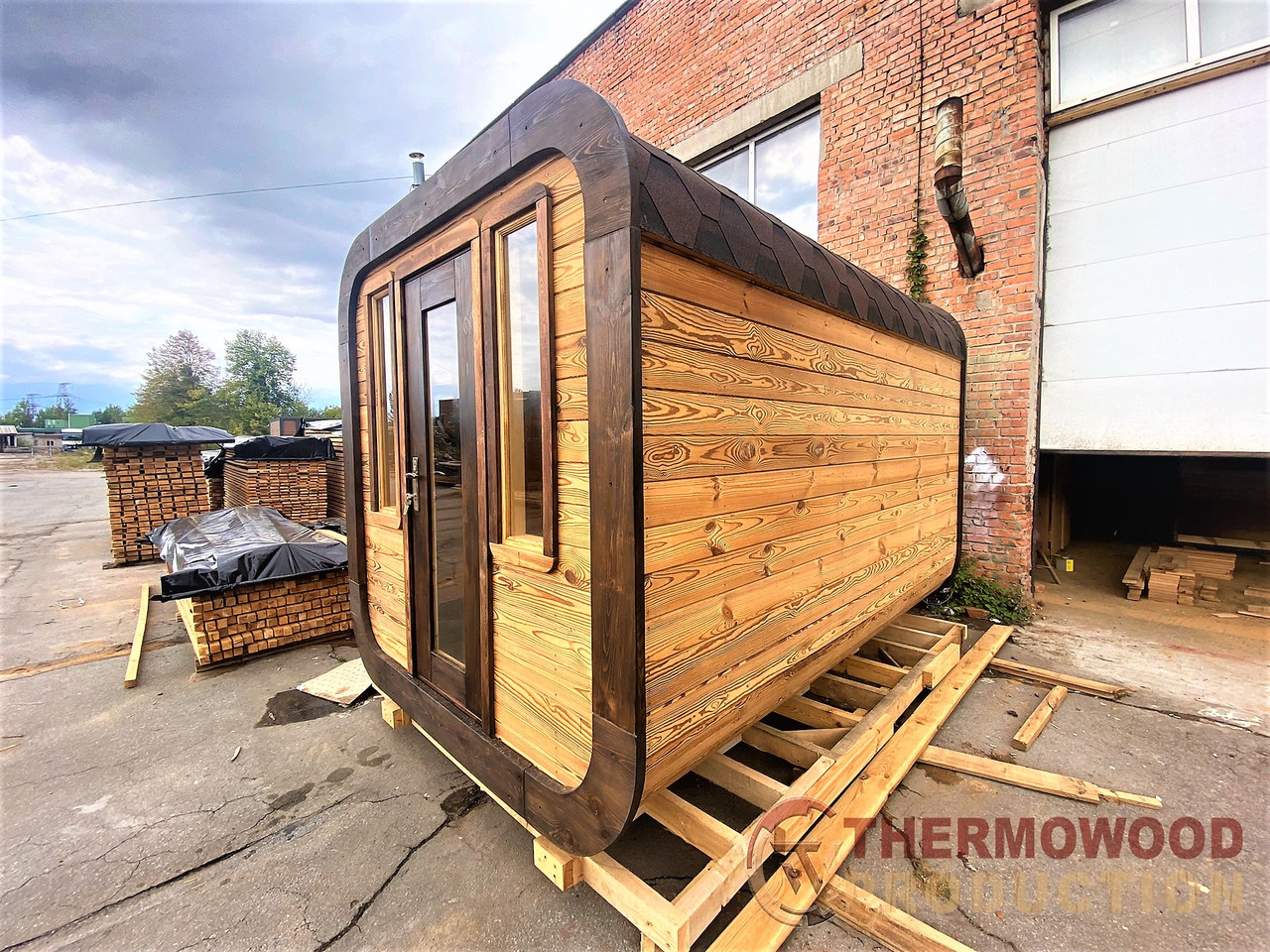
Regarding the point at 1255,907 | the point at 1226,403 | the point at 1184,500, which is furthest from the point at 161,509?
the point at 1184,500

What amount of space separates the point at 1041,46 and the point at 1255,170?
2.10 m

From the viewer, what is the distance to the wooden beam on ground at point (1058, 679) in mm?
3217

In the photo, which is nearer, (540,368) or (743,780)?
(540,368)

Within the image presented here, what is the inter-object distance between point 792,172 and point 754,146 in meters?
0.74

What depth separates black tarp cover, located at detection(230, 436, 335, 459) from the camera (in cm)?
846

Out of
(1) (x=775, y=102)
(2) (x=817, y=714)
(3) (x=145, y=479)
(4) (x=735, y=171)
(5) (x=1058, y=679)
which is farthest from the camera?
(3) (x=145, y=479)

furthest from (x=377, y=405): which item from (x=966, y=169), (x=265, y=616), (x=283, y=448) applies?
(x=283, y=448)

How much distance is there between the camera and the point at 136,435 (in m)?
7.67

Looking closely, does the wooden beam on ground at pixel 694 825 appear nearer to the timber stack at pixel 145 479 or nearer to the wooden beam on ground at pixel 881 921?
the wooden beam on ground at pixel 881 921

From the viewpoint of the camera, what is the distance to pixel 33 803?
7.98ft

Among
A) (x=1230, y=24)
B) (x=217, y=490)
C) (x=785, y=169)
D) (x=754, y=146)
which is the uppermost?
(x=754, y=146)

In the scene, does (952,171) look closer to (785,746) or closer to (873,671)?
(873,671)

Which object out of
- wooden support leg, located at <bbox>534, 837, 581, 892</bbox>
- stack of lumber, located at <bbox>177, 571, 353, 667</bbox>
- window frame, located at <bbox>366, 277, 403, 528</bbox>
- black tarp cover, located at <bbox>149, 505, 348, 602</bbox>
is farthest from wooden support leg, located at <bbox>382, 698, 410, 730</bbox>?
black tarp cover, located at <bbox>149, 505, 348, 602</bbox>

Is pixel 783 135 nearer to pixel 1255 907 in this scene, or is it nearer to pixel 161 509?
pixel 1255 907
